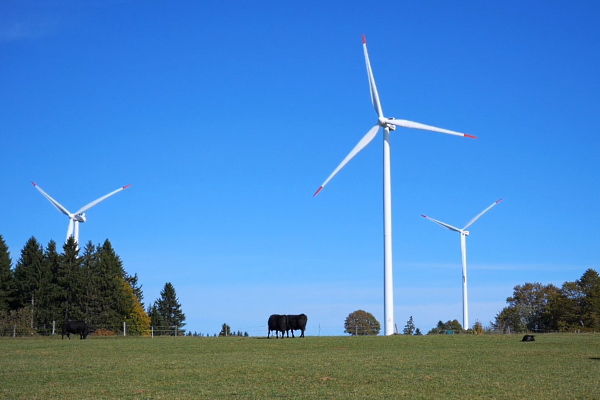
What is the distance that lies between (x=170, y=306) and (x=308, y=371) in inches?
5510

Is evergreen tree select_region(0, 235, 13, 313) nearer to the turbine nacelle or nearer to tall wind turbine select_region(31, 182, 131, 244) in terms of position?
tall wind turbine select_region(31, 182, 131, 244)

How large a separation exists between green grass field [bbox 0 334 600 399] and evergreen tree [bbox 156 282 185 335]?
118474 mm

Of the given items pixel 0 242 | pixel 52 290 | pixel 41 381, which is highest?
pixel 0 242

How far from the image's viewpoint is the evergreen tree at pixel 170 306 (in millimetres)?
162250

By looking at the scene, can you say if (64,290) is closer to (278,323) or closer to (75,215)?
(75,215)

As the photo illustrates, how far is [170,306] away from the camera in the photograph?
165625 mm

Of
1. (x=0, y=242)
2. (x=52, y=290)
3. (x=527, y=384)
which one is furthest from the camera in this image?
(x=0, y=242)

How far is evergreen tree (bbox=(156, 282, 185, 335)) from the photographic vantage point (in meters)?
162

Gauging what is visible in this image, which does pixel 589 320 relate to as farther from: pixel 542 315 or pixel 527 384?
pixel 527 384

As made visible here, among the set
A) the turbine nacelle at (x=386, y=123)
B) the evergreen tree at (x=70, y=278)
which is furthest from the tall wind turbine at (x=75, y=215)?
the turbine nacelle at (x=386, y=123)

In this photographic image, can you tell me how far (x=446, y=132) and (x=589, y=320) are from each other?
49371mm

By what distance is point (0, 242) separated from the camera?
364ft

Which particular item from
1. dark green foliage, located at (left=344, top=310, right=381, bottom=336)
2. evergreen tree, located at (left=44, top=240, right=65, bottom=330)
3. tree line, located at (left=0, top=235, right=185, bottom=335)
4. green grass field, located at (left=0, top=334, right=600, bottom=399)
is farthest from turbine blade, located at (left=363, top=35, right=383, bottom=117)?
dark green foliage, located at (left=344, top=310, right=381, bottom=336)

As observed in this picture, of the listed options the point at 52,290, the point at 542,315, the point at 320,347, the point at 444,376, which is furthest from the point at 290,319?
the point at 542,315
